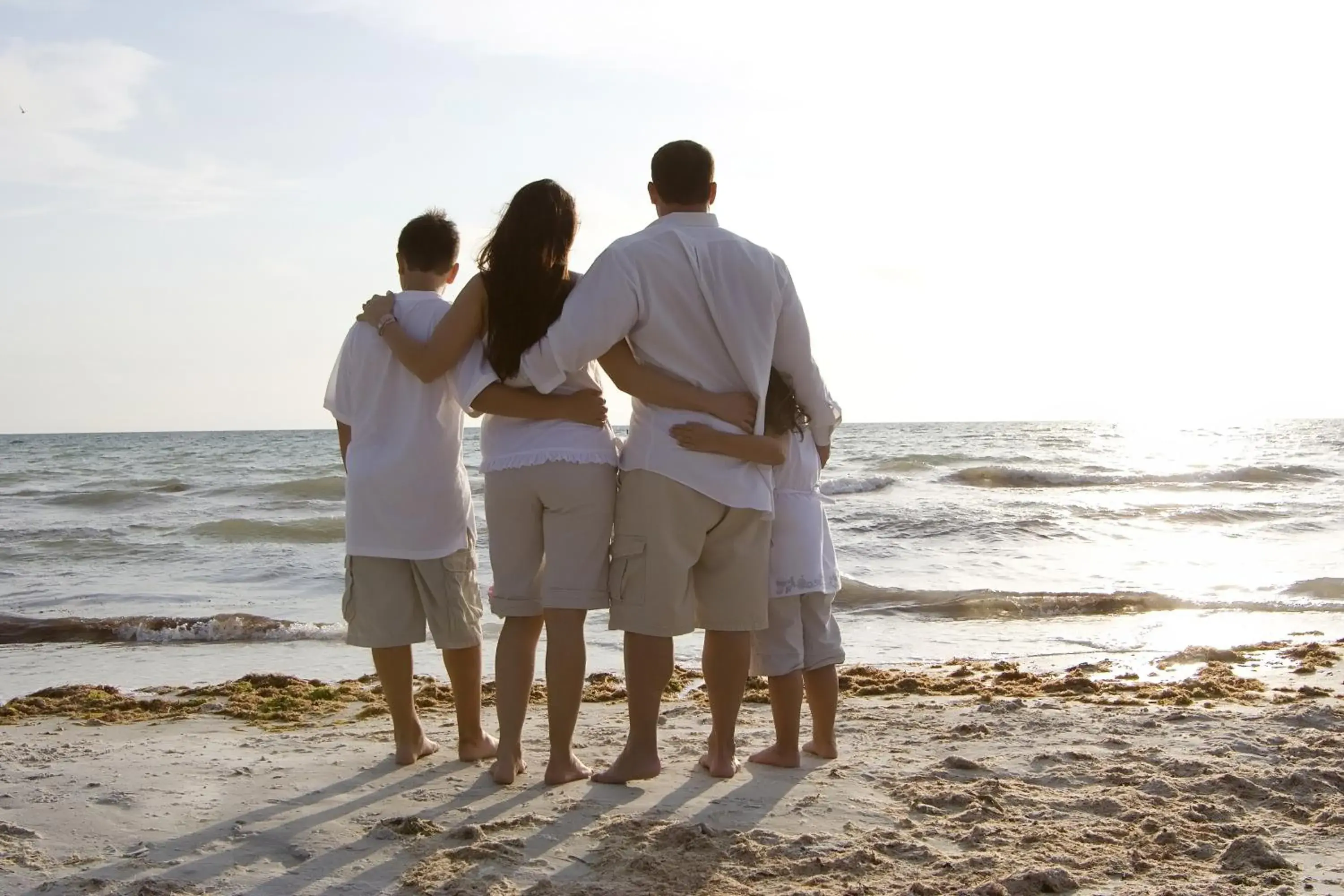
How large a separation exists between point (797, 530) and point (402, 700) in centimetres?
125

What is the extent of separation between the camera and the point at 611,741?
12.5ft

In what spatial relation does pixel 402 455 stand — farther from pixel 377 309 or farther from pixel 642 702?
pixel 642 702

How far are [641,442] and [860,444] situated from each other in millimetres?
30073

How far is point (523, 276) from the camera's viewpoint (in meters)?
3.04

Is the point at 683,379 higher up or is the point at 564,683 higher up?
the point at 683,379

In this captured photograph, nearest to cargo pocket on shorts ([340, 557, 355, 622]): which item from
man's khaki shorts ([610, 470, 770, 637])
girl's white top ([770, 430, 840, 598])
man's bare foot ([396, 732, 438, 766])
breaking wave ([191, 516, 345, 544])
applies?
man's bare foot ([396, 732, 438, 766])

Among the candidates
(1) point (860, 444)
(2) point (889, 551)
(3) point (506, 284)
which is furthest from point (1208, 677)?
(1) point (860, 444)

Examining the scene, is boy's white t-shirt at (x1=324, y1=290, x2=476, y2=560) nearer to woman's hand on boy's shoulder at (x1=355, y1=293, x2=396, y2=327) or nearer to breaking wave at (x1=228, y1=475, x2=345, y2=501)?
woman's hand on boy's shoulder at (x1=355, y1=293, x2=396, y2=327)

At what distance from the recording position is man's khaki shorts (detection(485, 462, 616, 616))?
120 inches

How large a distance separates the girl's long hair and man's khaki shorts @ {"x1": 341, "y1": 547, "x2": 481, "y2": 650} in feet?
3.17

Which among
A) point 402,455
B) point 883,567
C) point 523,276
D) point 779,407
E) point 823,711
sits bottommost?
point 883,567

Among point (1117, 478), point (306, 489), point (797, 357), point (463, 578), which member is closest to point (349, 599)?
point (463, 578)

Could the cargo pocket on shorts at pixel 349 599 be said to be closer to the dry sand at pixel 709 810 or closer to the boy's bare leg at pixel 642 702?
the dry sand at pixel 709 810

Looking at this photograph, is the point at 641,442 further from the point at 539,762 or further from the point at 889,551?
the point at 889,551
